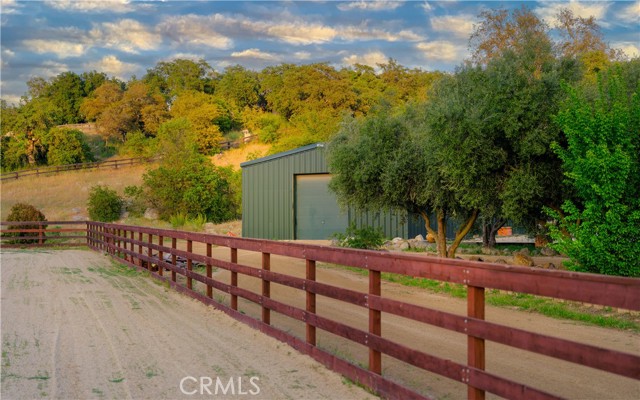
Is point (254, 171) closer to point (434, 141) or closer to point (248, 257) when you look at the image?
point (248, 257)

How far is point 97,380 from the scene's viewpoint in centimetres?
608

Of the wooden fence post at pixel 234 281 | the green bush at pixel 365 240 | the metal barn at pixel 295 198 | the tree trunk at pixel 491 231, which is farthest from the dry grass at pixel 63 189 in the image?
the wooden fence post at pixel 234 281

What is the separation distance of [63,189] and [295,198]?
90.2 ft

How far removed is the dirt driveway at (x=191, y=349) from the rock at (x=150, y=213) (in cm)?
3088

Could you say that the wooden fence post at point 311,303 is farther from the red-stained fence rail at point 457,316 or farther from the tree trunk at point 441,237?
the tree trunk at point 441,237

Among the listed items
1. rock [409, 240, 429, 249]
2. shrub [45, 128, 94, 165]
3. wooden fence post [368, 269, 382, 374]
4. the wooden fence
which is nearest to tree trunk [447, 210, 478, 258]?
rock [409, 240, 429, 249]

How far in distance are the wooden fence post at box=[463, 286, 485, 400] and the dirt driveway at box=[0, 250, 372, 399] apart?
1.33 metres

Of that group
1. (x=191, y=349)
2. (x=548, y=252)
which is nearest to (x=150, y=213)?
(x=548, y=252)

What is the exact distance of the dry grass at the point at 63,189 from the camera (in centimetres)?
4697

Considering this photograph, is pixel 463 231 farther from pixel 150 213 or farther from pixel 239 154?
pixel 239 154

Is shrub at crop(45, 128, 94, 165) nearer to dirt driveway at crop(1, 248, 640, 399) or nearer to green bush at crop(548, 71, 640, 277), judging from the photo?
dirt driveway at crop(1, 248, 640, 399)

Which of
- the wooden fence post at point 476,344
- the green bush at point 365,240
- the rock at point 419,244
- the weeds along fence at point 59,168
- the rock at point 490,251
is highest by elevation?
the weeds along fence at point 59,168

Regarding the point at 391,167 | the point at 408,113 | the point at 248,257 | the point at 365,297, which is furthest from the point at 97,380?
the point at 248,257

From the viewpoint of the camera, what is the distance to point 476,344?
4.55m
